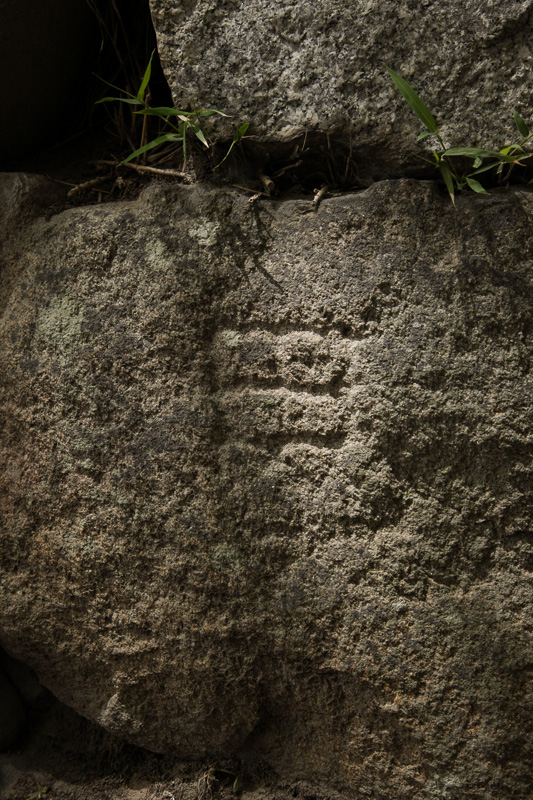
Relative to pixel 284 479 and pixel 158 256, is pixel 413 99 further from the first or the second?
pixel 284 479

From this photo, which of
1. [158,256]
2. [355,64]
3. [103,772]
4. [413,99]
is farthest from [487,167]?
[103,772]

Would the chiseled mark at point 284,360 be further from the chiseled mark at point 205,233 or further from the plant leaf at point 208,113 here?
the plant leaf at point 208,113

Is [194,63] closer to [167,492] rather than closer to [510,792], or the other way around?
[167,492]

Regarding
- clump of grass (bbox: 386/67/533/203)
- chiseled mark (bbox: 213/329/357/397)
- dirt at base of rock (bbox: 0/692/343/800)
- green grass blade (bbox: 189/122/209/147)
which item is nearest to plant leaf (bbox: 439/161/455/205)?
clump of grass (bbox: 386/67/533/203)

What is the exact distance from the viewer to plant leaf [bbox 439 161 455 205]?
91cm

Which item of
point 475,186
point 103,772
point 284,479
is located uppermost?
point 475,186

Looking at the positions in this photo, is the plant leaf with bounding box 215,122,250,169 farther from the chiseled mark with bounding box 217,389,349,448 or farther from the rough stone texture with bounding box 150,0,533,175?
the chiseled mark with bounding box 217,389,349,448

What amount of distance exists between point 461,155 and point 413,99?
10 centimetres

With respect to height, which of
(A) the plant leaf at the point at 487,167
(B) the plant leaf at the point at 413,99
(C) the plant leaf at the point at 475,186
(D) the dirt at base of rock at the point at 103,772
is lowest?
(D) the dirt at base of rock at the point at 103,772

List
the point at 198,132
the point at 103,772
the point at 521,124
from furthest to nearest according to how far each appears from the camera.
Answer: the point at 103,772 → the point at 198,132 → the point at 521,124

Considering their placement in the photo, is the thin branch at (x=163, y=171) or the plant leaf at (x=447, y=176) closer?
the plant leaf at (x=447, y=176)

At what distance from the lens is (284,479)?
970 mm

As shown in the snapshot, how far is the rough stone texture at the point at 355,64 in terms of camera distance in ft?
2.97

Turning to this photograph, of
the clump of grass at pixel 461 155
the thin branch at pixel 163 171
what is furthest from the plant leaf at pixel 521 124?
the thin branch at pixel 163 171
